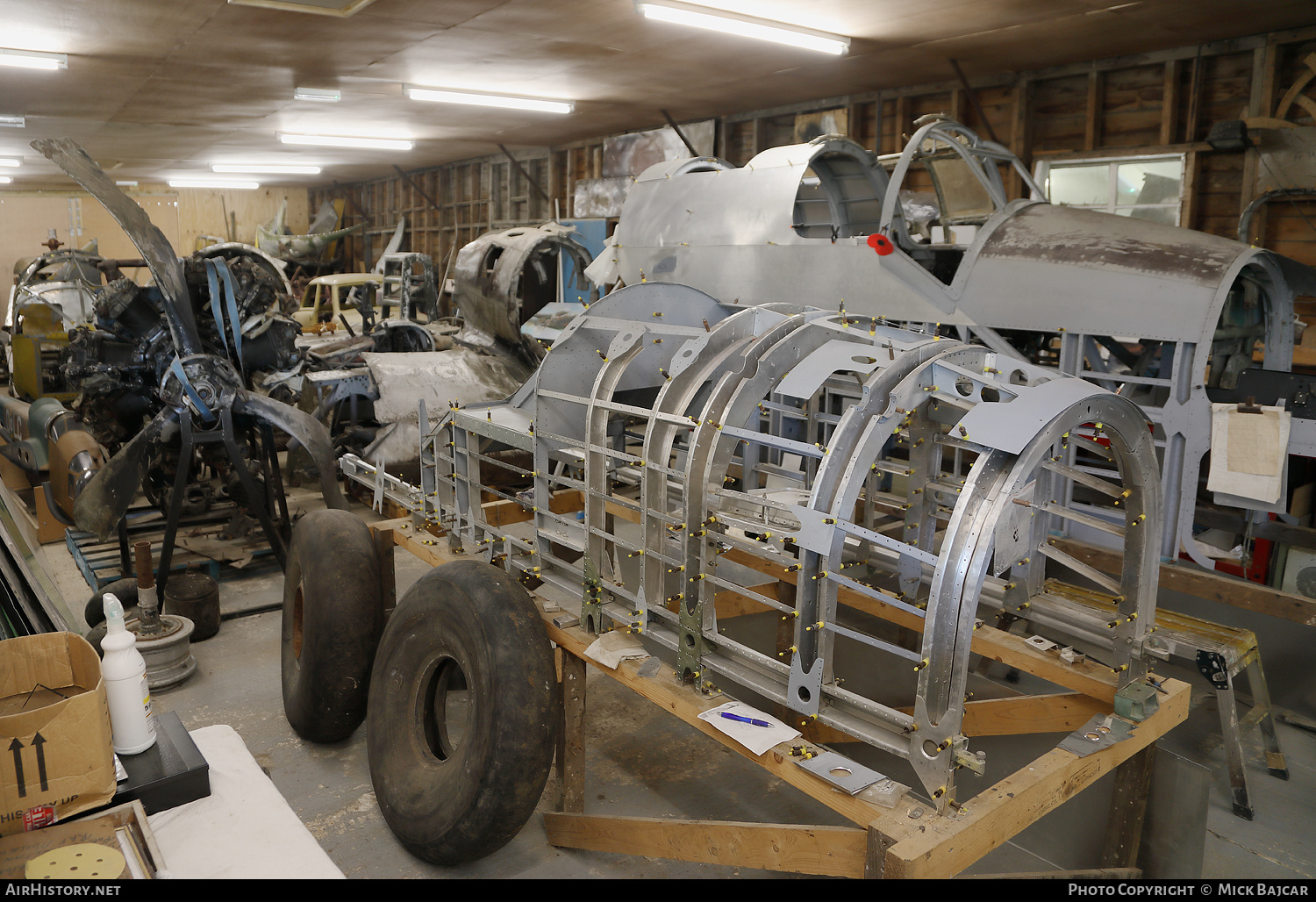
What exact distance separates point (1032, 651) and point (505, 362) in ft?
21.0

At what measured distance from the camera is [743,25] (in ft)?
20.9

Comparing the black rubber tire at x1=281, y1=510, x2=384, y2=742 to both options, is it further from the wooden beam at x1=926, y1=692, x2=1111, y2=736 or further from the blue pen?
the wooden beam at x1=926, y1=692, x2=1111, y2=736

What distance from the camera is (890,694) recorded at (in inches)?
183

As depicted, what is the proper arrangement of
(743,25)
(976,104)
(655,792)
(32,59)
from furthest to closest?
(976,104) → (32,59) → (743,25) → (655,792)

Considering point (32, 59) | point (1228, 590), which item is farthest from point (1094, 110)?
point (32, 59)

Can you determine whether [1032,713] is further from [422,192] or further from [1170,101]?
[422,192]

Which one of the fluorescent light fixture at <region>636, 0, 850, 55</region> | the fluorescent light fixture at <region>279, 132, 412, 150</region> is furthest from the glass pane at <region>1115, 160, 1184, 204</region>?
the fluorescent light fixture at <region>279, 132, 412, 150</region>

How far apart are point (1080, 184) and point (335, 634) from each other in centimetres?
710

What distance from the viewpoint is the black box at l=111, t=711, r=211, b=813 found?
171cm

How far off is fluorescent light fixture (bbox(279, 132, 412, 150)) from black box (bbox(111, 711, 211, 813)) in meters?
13.0

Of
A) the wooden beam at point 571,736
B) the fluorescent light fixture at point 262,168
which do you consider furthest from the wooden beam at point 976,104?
the fluorescent light fixture at point 262,168

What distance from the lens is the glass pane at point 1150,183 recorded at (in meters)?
6.95

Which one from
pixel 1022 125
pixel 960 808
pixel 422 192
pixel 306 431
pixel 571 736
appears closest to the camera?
pixel 960 808

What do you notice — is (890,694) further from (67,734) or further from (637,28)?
(637,28)
